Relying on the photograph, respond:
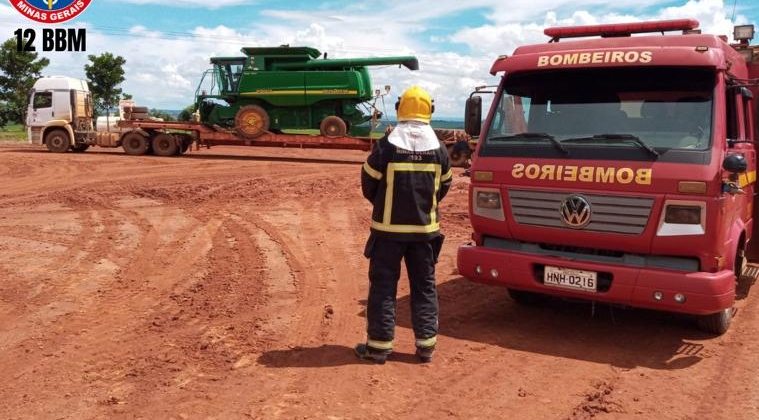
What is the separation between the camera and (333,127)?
2264 cm

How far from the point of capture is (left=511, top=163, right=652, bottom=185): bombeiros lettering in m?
4.82

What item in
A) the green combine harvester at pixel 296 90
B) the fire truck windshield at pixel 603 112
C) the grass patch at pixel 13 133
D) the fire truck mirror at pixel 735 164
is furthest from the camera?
the grass patch at pixel 13 133

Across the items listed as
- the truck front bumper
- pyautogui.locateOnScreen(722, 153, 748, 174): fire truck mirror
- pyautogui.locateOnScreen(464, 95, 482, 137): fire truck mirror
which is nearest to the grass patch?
pyautogui.locateOnScreen(464, 95, 482, 137): fire truck mirror

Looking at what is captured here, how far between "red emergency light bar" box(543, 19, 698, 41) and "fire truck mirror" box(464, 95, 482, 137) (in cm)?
123

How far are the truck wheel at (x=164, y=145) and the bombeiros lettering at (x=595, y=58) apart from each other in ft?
64.5

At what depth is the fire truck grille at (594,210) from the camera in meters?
4.85

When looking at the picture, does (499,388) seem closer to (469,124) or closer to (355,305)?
(355,305)

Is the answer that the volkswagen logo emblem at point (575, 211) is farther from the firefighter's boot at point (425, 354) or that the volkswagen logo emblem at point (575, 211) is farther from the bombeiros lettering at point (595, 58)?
the firefighter's boot at point (425, 354)

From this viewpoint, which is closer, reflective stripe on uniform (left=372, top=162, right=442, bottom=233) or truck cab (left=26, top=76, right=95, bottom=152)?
reflective stripe on uniform (left=372, top=162, right=442, bottom=233)

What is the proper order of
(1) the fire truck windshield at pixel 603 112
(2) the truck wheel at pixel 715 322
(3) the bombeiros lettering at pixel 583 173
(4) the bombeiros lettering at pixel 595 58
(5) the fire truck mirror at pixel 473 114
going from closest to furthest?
(3) the bombeiros lettering at pixel 583 173 → (1) the fire truck windshield at pixel 603 112 → (4) the bombeiros lettering at pixel 595 58 → (2) the truck wheel at pixel 715 322 → (5) the fire truck mirror at pixel 473 114

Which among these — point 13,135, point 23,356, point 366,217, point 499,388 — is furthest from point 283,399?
point 13,135

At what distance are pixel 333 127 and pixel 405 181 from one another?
18.3 m

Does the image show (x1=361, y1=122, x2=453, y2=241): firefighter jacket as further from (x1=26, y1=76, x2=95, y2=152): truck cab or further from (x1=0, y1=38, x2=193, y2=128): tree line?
(x1=0, y1=38, x2=193, y2=128): tree line

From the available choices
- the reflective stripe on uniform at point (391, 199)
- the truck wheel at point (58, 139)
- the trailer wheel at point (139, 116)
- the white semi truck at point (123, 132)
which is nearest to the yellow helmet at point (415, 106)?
the reflective stripe on uniform at point (391, 199)
